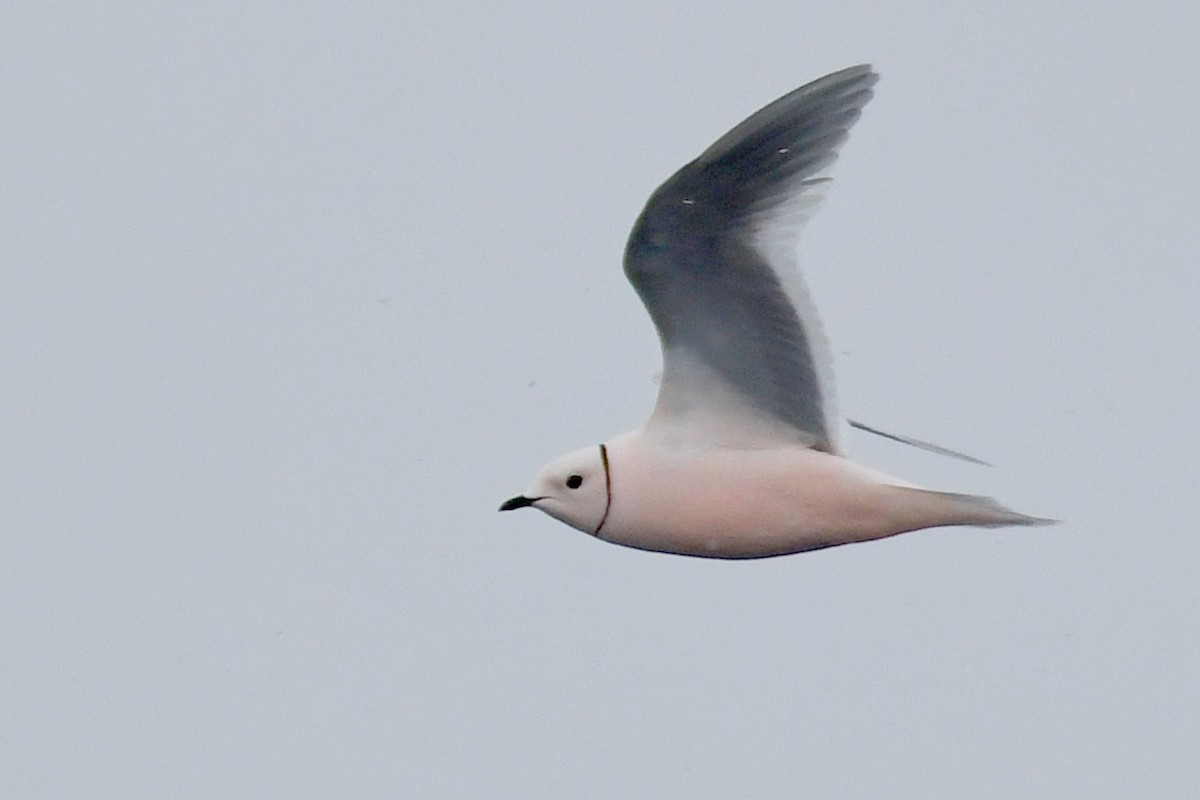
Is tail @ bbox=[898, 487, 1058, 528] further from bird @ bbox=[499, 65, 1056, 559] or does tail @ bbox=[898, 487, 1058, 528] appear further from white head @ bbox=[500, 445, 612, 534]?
white head @ bbox=[500, 445, 612, 534]

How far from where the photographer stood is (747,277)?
8.66 meters

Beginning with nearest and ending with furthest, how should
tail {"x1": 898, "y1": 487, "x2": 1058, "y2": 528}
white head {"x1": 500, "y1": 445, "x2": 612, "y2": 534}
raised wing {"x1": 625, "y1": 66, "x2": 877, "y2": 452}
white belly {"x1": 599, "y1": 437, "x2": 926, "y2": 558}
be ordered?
raised wing {"x1": 625, "y1": 66, "x2": 877, "y2": 452}, tail {"x1": 898, "y1": 487, "x2": 1058, "y2": 528}, white belly {"x1": 599, "y1": 437, "x2": 926, "y2": 558}, white head {"x1": 500, "y1": 445, "x2": 612, "y2": 534}

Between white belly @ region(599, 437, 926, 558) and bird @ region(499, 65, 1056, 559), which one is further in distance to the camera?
white belly @ region(599, 437, 926, 558)

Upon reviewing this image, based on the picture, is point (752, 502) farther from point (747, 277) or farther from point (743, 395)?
point (747, 277)

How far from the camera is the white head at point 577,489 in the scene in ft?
29.7

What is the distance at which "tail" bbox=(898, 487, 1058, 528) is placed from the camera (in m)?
8.69

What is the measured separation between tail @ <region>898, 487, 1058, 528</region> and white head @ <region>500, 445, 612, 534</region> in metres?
1.02

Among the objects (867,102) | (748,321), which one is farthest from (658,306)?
(867,102)

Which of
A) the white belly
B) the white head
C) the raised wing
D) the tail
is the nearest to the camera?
the raised wing

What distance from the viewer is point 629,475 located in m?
9.01

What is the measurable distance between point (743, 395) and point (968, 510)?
80 centimetres

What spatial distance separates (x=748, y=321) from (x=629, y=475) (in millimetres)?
642

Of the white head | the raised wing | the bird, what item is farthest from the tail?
the white head

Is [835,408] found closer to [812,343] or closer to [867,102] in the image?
[812,343]
